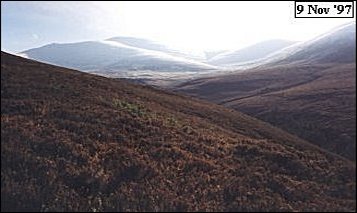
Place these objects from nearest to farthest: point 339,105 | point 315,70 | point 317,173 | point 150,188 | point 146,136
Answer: point 150,188, point 317,173, point 146,136, point 339,105, point 315,70

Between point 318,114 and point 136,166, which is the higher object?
point 136,166

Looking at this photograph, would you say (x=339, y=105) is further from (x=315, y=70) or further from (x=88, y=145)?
(x=315, y=70)

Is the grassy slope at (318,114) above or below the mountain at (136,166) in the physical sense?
below

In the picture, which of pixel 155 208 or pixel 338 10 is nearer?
pixel 155 208

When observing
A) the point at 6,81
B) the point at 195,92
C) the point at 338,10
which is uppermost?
the point at 338,10

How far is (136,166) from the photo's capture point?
16297 millimetres

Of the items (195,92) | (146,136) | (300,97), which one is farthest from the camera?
(195,92)

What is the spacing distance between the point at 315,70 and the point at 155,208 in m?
139

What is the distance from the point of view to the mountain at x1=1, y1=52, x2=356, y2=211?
1395cm

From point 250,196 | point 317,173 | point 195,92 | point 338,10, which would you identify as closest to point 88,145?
point 250,196

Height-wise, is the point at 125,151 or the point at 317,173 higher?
the point at 125,151

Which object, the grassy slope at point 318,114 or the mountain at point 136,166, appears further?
the grassy slope at point 318,114

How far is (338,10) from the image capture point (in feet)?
146

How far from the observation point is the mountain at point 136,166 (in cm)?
1395
